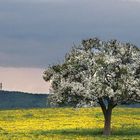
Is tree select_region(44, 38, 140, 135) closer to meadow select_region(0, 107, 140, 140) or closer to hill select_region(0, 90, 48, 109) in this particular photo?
meadow select_region(0, 107, 140, 140)

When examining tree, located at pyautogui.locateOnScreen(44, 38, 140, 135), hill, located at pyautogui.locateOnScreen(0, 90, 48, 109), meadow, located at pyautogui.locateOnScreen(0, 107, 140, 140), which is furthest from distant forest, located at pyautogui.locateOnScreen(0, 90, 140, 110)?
tree, located at pyautogui.locateOnScreen(44, 38, 140, 135)

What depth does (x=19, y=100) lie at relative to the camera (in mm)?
183750

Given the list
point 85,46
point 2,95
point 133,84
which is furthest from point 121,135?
point 2,95

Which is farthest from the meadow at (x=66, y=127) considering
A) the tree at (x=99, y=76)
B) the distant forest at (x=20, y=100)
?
the distant forest at (x=20, y=100)

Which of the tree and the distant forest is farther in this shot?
the distant forest

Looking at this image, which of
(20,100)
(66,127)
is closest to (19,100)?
(20,100)

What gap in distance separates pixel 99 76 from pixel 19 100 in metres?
115

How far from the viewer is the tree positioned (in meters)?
70.8

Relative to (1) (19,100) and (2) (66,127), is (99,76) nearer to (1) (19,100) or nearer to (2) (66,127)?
(2) (66,127)

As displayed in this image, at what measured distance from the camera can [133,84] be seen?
7138 centimetres

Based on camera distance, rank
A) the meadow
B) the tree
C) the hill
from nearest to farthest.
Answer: the meadow < the tree < the hill

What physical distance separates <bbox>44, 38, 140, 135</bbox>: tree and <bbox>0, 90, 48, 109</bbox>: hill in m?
105

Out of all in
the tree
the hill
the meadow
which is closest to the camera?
the meadow

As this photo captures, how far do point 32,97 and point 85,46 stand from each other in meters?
114
